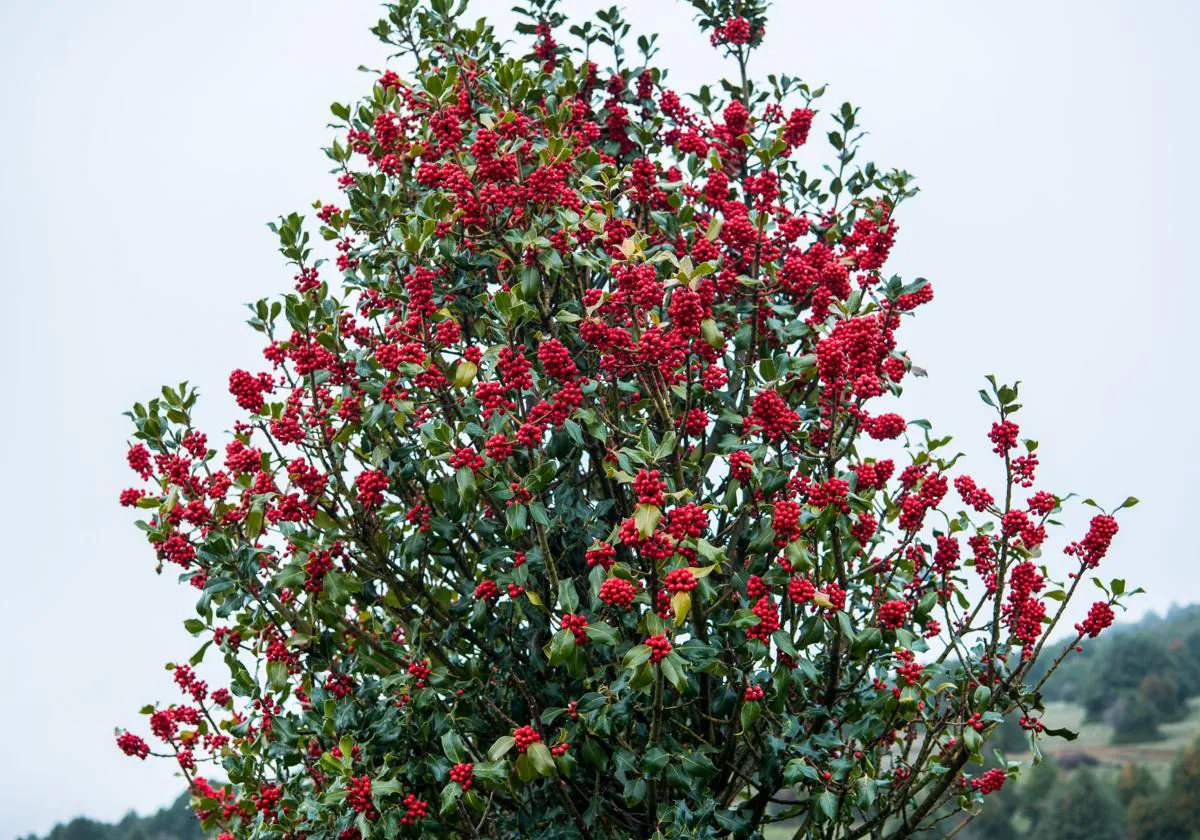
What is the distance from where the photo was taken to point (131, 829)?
23125 mm

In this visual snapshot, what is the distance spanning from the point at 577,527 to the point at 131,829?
2161 cm

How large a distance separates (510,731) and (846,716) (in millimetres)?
1542

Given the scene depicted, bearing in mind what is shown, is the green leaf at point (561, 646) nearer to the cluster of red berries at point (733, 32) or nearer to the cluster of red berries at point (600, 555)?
the cluster of red berries at point (600, 555)

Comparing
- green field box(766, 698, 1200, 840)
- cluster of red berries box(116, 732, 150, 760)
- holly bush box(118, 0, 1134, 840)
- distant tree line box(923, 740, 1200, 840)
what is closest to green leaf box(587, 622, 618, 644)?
holly bush box(118, 0, 1134, 840)

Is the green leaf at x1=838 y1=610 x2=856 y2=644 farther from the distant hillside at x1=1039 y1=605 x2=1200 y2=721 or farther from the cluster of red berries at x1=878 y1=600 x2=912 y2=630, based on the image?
the distant hillside at x1=1039 y1=605 x2=1200 y2=721

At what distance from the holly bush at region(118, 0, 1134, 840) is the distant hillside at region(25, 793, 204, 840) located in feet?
56.6

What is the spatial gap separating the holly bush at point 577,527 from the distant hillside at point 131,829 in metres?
17.3

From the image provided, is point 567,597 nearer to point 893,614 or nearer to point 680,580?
point 680,580

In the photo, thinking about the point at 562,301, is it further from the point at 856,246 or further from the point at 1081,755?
the point at 1081,755

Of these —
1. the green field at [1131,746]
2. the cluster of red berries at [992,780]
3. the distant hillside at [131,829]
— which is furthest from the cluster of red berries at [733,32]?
the green field at [1131,746]

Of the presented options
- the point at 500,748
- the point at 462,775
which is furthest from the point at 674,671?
the point at 462,775

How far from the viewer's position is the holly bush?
187 inches

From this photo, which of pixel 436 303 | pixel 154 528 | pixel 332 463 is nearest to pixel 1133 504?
pixel 436 303

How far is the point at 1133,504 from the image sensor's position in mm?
5016
